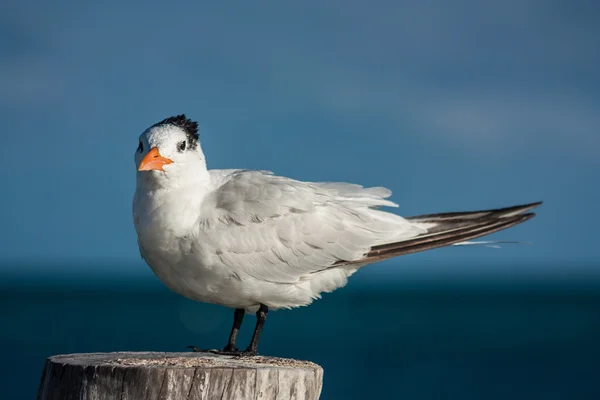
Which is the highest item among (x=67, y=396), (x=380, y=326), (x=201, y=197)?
(x=380, y=326)

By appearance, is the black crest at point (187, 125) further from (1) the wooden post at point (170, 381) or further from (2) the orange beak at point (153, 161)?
(1) the wooden post at point (170, 381)

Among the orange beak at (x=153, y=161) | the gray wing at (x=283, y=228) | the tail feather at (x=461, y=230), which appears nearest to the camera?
the orange beak at (x=153, y=161)

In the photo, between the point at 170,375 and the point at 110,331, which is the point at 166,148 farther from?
the point at 110,331

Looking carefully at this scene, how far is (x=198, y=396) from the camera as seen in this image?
5793 millimetres

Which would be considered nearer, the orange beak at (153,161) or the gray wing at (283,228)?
the orange beak at (153,161)

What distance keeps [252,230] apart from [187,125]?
980 mm

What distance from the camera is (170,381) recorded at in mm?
5762

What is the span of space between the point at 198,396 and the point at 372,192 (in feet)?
10.4

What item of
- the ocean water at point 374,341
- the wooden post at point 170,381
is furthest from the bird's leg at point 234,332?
the ocean water at point 374,341

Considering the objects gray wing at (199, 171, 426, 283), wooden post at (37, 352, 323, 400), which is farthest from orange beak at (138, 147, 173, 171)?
wooden post at (37, 352, 323, 400)

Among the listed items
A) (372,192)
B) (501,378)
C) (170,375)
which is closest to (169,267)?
(170,375)

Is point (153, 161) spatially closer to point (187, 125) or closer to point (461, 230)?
point (187, 125)

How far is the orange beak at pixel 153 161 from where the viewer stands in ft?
23.1

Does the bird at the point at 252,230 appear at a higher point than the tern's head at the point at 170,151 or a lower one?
lower
